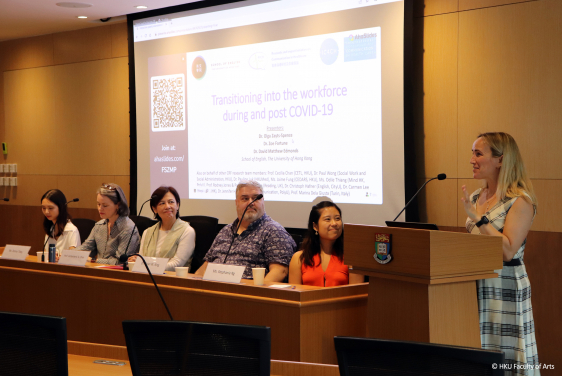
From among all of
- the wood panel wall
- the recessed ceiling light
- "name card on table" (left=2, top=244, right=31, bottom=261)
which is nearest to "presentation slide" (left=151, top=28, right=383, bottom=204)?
the wood panel wall

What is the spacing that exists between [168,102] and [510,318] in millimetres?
3989

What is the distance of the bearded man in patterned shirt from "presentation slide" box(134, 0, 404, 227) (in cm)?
104

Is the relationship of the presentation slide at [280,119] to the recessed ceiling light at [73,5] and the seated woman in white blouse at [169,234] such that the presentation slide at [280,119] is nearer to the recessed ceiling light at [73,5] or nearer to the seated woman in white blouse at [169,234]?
the recessed ceiling light at [73,5]

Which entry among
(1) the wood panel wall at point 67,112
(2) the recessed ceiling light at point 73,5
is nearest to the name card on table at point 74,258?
(1) the wood panel wall at point 67,112

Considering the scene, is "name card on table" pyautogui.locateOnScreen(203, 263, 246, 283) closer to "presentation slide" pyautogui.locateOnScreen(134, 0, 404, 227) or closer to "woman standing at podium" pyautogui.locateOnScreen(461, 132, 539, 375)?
"woman standing at podium" pyautogui.locateOnScreen(461, 132, 539, 375)

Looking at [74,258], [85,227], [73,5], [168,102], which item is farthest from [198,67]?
[74,258]

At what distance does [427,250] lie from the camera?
187 centimetres

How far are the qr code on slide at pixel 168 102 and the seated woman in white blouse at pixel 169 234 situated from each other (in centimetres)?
165

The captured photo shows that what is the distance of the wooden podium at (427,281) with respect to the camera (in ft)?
6.24

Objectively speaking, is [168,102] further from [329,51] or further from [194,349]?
[194,349]

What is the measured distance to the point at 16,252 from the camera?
11.8 ft

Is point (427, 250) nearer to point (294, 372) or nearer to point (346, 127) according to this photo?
point (294, 372)

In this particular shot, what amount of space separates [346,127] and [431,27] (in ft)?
3.06

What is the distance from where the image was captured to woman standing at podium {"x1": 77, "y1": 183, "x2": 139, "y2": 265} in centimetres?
407
